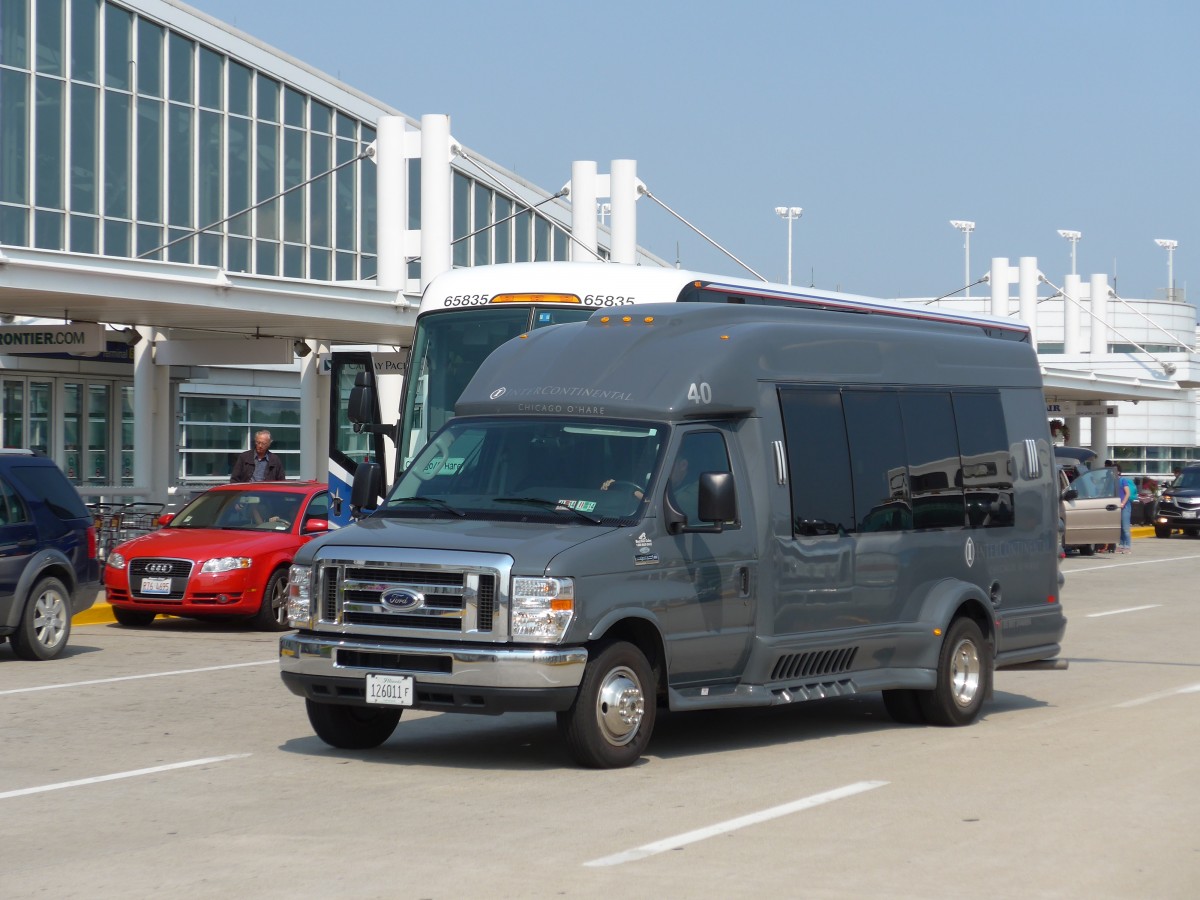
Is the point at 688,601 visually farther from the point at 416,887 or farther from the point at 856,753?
the point at 416,887

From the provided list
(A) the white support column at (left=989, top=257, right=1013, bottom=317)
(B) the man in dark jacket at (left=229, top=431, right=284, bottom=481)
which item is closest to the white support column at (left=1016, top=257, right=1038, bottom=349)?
(A) the white support column at (left=989, top=257, right=1013, bottom=317)

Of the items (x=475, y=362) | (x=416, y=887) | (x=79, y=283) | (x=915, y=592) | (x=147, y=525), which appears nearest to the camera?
(x=416, y=887)

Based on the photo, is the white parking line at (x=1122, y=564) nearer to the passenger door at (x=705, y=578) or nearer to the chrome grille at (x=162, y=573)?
the chrome grille at (x=162, y=573)

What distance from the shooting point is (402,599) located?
9.77m

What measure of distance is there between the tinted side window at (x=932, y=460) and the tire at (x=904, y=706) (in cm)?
110

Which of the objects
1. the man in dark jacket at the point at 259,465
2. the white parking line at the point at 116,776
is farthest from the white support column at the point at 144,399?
the white parking line at the point at 116,776

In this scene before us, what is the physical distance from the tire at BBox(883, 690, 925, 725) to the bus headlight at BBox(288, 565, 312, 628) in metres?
4.04

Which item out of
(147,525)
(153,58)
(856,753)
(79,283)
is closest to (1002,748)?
(856,753)

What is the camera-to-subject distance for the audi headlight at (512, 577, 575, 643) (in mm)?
9484

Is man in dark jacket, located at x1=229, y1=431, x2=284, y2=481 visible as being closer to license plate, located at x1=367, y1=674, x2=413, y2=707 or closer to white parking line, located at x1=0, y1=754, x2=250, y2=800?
white parking line, located at x1=0, y1=754, x2=250, y2=800

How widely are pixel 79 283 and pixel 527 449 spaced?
1429 cm

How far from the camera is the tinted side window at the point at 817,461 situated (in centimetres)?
1111

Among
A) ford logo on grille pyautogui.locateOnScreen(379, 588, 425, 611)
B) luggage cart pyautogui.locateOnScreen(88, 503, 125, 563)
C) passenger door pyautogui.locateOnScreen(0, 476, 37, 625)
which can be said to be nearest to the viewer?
ford logo on grille pyautogui.locateOnScreen(379, 588, 425, 611)

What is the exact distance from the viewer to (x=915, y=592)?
1195cm
